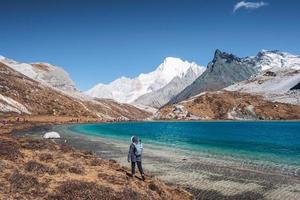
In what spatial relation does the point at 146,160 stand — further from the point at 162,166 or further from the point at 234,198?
the point at 234,198

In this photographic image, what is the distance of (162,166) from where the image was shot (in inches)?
1534

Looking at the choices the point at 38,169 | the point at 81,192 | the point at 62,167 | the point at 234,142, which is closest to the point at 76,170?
the point at 62,167

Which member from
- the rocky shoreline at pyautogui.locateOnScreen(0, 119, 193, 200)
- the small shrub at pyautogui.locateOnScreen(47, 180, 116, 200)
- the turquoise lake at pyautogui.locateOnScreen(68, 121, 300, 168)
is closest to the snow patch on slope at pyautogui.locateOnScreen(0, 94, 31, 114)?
the turquoise lake at pyautogui.locateOnScreen(68, 121, 300, 168)

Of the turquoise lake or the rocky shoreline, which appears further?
the turquoise lake

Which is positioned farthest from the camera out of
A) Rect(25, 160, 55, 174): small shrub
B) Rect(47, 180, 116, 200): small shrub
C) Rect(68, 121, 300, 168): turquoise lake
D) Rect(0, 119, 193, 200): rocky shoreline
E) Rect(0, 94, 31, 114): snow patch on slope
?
Rect(0, 94, 31, 114): snow patch on slope

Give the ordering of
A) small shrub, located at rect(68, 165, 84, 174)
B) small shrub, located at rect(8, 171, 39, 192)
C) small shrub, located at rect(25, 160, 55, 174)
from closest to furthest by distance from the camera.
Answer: small shrub, located at rect(8, 171, 39, 192)
small shrub, located at rect(25, 160, 55, 174)
small shrub, located at rect(68, 165, 84, 174)

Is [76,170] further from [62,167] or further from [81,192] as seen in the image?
[81,192]

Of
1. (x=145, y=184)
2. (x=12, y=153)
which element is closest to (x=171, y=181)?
(x=145, y=184)

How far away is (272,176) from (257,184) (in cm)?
419

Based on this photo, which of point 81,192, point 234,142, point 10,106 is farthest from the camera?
point 10,106

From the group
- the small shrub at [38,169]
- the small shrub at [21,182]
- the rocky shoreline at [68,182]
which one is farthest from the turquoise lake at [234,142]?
the small shrub at [21,182]

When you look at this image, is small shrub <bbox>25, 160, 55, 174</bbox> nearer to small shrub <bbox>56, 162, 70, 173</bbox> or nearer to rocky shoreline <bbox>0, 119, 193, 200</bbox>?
rocky shoreline <bbox>0, 119, 193, 200</bbox>

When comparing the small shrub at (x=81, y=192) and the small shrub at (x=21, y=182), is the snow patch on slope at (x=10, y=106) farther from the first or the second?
the small shrub at (x=81, y=192)

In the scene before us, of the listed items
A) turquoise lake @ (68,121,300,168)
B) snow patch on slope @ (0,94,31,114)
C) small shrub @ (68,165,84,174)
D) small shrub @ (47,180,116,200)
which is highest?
snow patch on slope @ (0,94,31,114)
